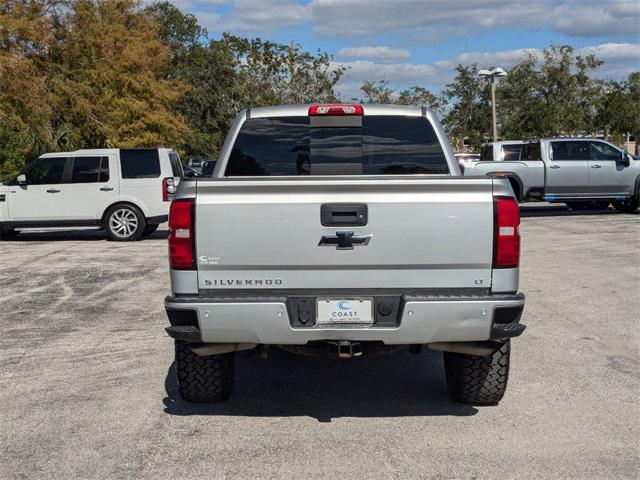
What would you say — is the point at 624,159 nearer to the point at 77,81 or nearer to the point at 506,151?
the point at 506,151

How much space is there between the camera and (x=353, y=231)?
4926mm

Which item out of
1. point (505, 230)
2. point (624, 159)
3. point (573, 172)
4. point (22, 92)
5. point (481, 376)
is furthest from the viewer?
point (22, 92)

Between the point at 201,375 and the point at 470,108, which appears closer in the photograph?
the point at 201,375

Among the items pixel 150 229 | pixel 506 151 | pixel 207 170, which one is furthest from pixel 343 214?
pixel 506 151

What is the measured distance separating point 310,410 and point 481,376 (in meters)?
1.13

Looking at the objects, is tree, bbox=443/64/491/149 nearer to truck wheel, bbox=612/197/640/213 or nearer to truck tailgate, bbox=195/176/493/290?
truck wheel, bbox=612/197/640/213

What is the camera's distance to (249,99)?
57.3 meters

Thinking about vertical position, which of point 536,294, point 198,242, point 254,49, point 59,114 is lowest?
point 536,294

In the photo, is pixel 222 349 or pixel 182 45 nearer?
pixel 222 349

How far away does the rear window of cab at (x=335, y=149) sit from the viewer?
6.27m

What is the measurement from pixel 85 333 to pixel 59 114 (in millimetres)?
28146

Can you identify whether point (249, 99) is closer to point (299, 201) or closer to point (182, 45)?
point (182, 45)

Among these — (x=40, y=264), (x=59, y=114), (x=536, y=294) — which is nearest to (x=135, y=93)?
(x=59, y=114)

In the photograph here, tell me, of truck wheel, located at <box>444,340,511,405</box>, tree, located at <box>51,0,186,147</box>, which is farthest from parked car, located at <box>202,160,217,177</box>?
tree, located at <box>51,0,186,147</box>
